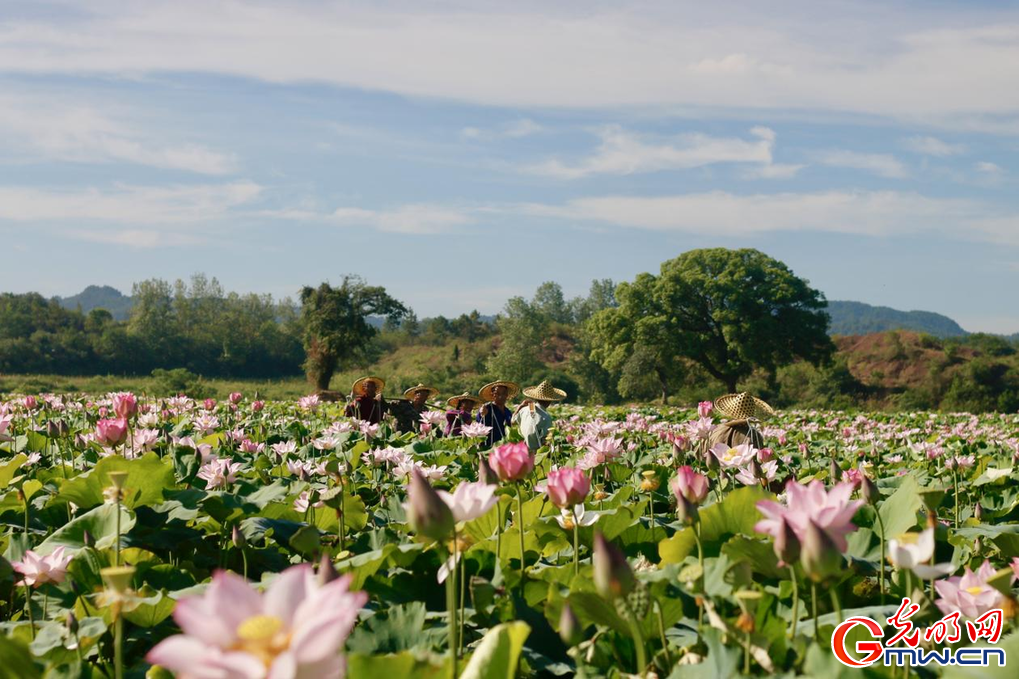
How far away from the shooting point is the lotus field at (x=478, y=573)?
123 cm

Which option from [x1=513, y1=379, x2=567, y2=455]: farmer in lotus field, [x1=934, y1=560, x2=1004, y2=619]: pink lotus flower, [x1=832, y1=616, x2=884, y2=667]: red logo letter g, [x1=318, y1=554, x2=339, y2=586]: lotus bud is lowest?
[x1=513, y1=379, x2=567, y2=455]: farmer in lotus field

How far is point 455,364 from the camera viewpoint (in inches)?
2438

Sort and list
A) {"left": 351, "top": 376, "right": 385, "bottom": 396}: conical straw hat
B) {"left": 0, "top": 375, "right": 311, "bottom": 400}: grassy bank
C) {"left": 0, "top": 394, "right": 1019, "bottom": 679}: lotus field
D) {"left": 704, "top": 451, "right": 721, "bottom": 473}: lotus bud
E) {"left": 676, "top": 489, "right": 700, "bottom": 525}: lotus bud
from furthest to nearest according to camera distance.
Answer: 1. {"left": 0, "top": 375, "right": 311, "bottom": 400}: grassy bank
2. {"left": 351, "top": 376, "right": 385, "bottom": 396}: conical straw hat
3. {"left": 704, "top": 451, "right": 721, "bottom": 473}: lotus bud
4. {"left": 676, "top": 489, "right": 700, "bottom": 525}: lotus bud
5. {"left": 0, "top": 394, "right": 1019, "bottom": 679}: lotus field

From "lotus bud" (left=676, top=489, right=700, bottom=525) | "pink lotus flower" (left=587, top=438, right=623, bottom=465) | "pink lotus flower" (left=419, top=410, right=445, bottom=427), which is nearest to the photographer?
"lotus bud" (left=676, top=489, right=700, bottom=525)

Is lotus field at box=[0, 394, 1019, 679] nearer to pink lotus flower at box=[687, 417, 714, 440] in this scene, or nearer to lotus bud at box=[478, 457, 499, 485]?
lotus bud at box=[478, 457, 499, 485]

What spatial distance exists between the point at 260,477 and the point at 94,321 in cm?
6520

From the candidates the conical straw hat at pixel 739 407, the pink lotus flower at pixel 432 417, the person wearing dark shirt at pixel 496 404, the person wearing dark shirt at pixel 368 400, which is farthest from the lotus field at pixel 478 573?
the person wearing dark shirt at pixel 496 404

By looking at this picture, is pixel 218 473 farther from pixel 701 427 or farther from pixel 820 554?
pixel 701 427

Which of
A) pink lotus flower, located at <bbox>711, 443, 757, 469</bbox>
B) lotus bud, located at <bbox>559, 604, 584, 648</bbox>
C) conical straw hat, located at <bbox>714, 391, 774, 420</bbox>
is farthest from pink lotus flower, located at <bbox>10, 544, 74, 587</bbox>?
conical straw hat, located at <bbox>714, 391, 774, 420</bbox>

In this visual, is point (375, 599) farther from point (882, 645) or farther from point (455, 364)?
point (455, 364)

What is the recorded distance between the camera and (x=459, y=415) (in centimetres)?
749

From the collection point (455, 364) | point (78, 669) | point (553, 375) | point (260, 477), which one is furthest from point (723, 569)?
point (455, 364)

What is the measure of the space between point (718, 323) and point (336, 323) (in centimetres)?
1986

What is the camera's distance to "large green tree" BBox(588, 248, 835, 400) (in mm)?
40438
